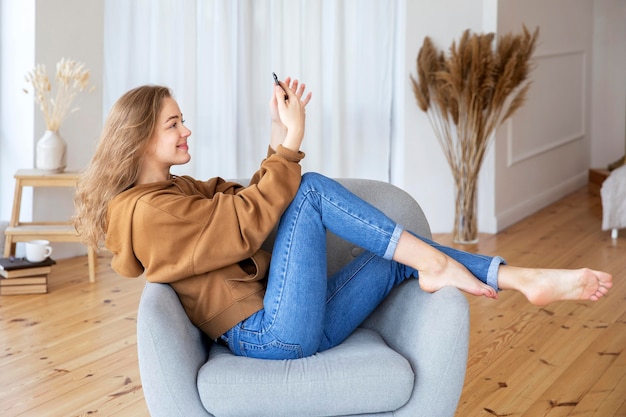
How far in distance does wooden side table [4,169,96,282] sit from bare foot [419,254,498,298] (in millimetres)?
2543

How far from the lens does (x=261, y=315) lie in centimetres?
230

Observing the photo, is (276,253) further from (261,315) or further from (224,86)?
(224,86)

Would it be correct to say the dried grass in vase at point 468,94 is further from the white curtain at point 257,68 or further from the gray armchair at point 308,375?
the gray armchair at point 308,375

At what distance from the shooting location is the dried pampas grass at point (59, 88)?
450 cm

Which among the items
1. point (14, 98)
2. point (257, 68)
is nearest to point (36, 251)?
point (14, 98)

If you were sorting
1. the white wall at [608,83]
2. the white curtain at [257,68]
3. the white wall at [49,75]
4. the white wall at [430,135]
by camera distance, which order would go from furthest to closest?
the white wall at [608,83]
the white wall at [430,135]
the white curtain at [257,68]
the white wall at [49,75]

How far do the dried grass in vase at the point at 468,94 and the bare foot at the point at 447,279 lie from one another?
9.76 ft

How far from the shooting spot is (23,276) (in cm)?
423

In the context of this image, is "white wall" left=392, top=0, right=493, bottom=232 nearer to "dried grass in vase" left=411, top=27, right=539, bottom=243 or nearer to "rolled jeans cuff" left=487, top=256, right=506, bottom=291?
"dried grass in vase" left=411, top=27, right=539, bottom=243

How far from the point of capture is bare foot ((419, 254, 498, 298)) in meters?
2.29

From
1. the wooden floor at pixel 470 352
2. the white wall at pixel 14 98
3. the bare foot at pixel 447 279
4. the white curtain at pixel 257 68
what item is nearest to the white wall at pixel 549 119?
the white curtain at pixel 257 68

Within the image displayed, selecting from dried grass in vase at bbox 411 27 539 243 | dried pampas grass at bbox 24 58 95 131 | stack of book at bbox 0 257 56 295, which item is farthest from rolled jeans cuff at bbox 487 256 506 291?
dried grass in vase at bbox 411 27 539 243

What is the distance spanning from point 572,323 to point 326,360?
6.19 feet

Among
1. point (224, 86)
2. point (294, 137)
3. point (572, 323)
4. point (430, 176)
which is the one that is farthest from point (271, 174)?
point (430, 176)
